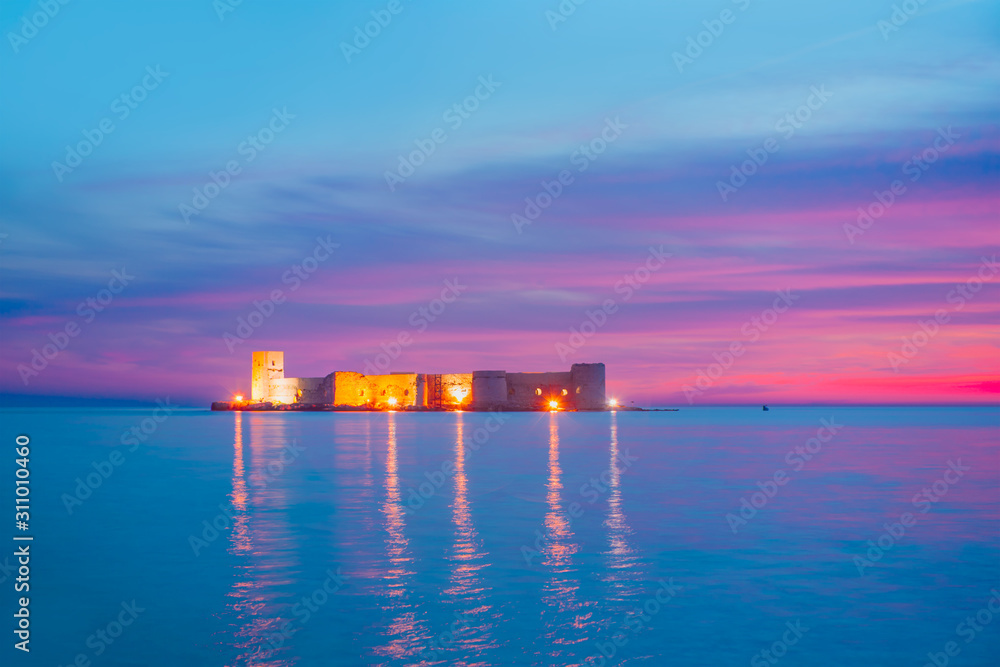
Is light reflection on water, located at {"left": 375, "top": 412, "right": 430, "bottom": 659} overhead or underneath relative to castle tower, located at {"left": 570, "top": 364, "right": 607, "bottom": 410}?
underneath

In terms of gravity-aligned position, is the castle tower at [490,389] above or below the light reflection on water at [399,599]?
above

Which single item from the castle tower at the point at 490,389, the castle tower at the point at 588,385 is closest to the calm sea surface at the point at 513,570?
the castle tower at the point at 588,385

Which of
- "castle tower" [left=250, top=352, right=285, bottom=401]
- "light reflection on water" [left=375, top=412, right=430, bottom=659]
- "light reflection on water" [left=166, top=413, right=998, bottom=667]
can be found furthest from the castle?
"light reflection on water" [left=375, top=412, right=430, bottom=659]

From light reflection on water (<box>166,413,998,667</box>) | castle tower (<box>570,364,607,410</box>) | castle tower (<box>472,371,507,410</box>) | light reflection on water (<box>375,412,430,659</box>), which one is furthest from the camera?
castle tower (<box>472,371,507,410</box>)

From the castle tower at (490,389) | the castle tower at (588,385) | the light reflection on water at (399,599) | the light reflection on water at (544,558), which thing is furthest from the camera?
the castle tower at (490,389)

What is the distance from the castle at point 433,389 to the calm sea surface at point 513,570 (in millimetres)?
44756

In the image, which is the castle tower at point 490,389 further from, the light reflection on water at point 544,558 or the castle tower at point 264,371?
the light reflection on water at point 544,558

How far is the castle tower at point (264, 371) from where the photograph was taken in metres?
68.8

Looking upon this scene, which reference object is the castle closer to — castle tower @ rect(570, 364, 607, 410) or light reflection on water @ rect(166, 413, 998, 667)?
castle tower @ rect(570, 364, 607, 410)

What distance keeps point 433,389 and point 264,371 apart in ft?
48.7

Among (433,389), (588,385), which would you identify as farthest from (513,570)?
(433,389)

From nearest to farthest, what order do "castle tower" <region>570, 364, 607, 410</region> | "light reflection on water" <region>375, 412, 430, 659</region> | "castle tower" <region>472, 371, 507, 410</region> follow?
"light reflection on water" <region>375, 412, 430, 659</region> < "castle tower" <region>570, 364, 607, 410</region> < "castle tower" <region>472, 371, 507, 410</region>

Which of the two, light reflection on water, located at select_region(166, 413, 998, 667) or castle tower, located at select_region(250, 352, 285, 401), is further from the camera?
castle tower, located at select_region(250, 352, 285, 401)

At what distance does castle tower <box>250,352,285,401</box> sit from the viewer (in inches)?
2707
